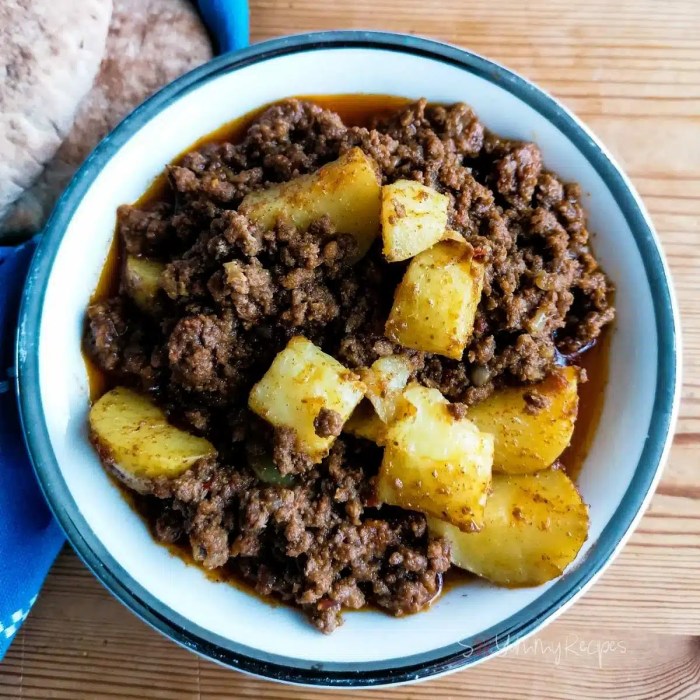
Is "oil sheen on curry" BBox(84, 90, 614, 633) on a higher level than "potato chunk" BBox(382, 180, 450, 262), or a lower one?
lower

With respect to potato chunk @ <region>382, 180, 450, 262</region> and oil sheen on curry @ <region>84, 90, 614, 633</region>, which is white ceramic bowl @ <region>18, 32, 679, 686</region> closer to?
oil sheen on curry @ <region>84, 90, 614, 633</region>

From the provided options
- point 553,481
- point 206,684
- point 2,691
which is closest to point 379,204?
point 553,481

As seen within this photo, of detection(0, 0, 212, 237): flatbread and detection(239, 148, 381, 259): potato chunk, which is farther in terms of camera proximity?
detection(0, 0, 212, 237): flatbread

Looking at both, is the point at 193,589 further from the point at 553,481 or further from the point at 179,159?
the point at 179,159

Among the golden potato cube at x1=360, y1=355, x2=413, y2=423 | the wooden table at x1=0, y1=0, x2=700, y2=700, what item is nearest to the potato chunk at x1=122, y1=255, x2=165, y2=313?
the golden potato cube at x1=360, y1=355, x2=413, y2=423

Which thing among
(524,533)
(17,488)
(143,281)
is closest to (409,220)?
(143,281)

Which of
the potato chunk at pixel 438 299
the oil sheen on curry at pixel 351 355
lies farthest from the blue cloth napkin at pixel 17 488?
the potato chunk at pixel 438 299

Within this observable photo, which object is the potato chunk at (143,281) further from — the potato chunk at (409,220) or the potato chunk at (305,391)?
the potato chunk at (409,220)

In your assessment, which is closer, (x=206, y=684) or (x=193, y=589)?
(x=193, y=589)
